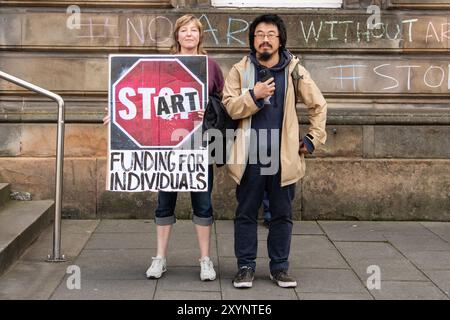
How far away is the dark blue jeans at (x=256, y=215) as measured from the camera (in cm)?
535

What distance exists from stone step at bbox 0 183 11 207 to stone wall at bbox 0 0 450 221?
14 centimetres

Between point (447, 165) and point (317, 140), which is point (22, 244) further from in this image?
point (447, 165)

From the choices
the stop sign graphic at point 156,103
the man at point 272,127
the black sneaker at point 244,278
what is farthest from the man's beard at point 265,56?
the black sneaker at point 244,278

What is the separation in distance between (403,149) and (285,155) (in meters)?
3.05

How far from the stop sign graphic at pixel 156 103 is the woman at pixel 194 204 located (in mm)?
162

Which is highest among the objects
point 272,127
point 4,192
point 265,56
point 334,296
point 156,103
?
point 265,56

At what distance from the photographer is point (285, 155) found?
5.25 metres

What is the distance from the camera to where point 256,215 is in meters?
5.42

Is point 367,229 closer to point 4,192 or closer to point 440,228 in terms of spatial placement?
point 440,228

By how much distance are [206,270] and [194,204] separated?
51 cm

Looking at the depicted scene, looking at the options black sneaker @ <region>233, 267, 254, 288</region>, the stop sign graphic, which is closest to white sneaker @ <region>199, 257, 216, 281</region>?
black sneaker @ <region>233, 267, 254, 288</region>

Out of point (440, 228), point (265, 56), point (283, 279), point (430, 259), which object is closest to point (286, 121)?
point (265, 56)

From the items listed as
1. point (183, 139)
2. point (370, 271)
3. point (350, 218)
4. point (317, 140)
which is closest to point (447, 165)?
point (350, 218)

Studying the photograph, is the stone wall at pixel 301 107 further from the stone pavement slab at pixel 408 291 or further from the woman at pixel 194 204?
the stone pavement slab at pixel 408 291
